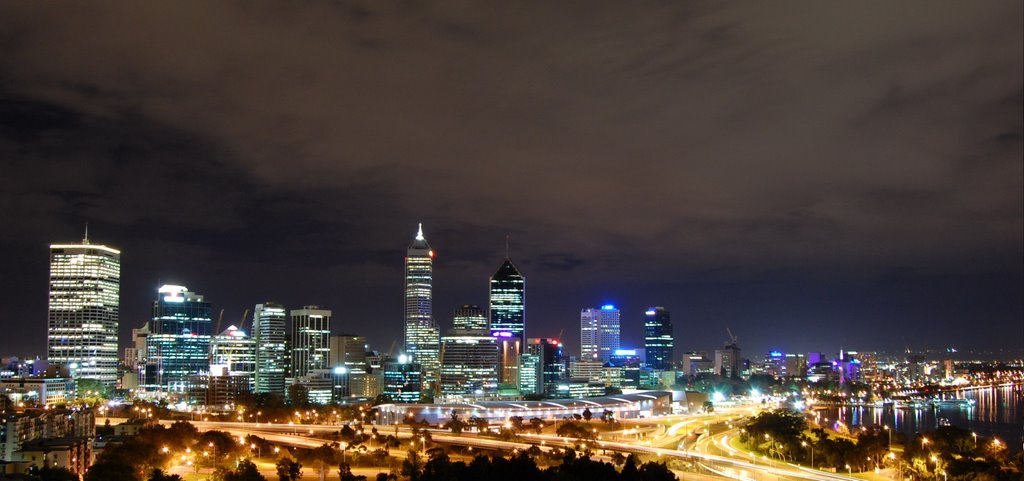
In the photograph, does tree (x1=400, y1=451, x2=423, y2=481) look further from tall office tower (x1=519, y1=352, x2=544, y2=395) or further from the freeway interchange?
tall office tower (x1=519, y1=352, x2=544, y2=395)

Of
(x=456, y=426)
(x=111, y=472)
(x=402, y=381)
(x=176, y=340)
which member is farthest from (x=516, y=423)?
(x=176, y=340)

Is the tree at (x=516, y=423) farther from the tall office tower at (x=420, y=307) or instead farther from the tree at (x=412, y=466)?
the tall office tower at (x=420, y=307)

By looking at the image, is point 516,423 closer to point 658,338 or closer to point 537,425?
point 537,425

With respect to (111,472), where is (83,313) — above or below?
above

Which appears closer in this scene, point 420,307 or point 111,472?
point 111,472

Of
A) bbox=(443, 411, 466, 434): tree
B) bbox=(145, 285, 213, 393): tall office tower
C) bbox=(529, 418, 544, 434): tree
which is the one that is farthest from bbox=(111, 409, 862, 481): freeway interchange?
bbox=(145, 285, 213, 393): tall office tower

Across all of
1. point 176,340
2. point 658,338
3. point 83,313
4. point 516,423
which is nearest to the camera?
point 516,423

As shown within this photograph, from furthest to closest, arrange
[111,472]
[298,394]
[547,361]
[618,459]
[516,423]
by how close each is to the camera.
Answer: [547,361] < [298,394] < [516,423] < [618,459] < [111,472]
